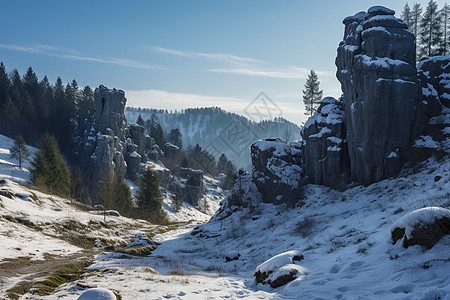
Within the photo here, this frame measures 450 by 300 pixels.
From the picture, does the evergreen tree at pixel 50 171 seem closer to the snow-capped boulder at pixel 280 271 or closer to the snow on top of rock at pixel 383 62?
the snow-capped boulder at pixel 280 271

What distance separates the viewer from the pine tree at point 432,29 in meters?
47.6

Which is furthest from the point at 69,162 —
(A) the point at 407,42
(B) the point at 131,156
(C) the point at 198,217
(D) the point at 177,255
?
(A) the point at 407,42

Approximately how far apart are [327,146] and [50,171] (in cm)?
4640

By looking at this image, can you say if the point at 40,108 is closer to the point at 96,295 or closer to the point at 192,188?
Answer: the point at 192,188

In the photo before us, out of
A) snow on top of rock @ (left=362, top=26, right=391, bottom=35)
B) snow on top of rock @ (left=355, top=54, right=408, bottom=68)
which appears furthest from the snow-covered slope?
snow on top of rock @ (left=362, top=26, right=391, bottom=35)

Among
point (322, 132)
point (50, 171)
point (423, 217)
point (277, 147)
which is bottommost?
point (50, 171)

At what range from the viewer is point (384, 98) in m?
27.7

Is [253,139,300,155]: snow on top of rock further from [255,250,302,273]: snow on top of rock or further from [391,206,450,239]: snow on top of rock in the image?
[391,206,450,239]: snow on top of rock

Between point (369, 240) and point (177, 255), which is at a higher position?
point (369, 240)

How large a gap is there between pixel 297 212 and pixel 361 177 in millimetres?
7633

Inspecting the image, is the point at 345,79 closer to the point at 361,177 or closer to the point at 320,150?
the point at 320,150

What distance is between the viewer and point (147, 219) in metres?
50.1

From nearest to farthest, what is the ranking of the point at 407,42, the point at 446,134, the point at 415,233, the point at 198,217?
1. the point at 415,233
2. the point at 446,134
3. the point at 407,42
4. the point at 198,217

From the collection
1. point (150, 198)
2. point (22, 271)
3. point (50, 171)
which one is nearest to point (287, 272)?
point (22, 271)
